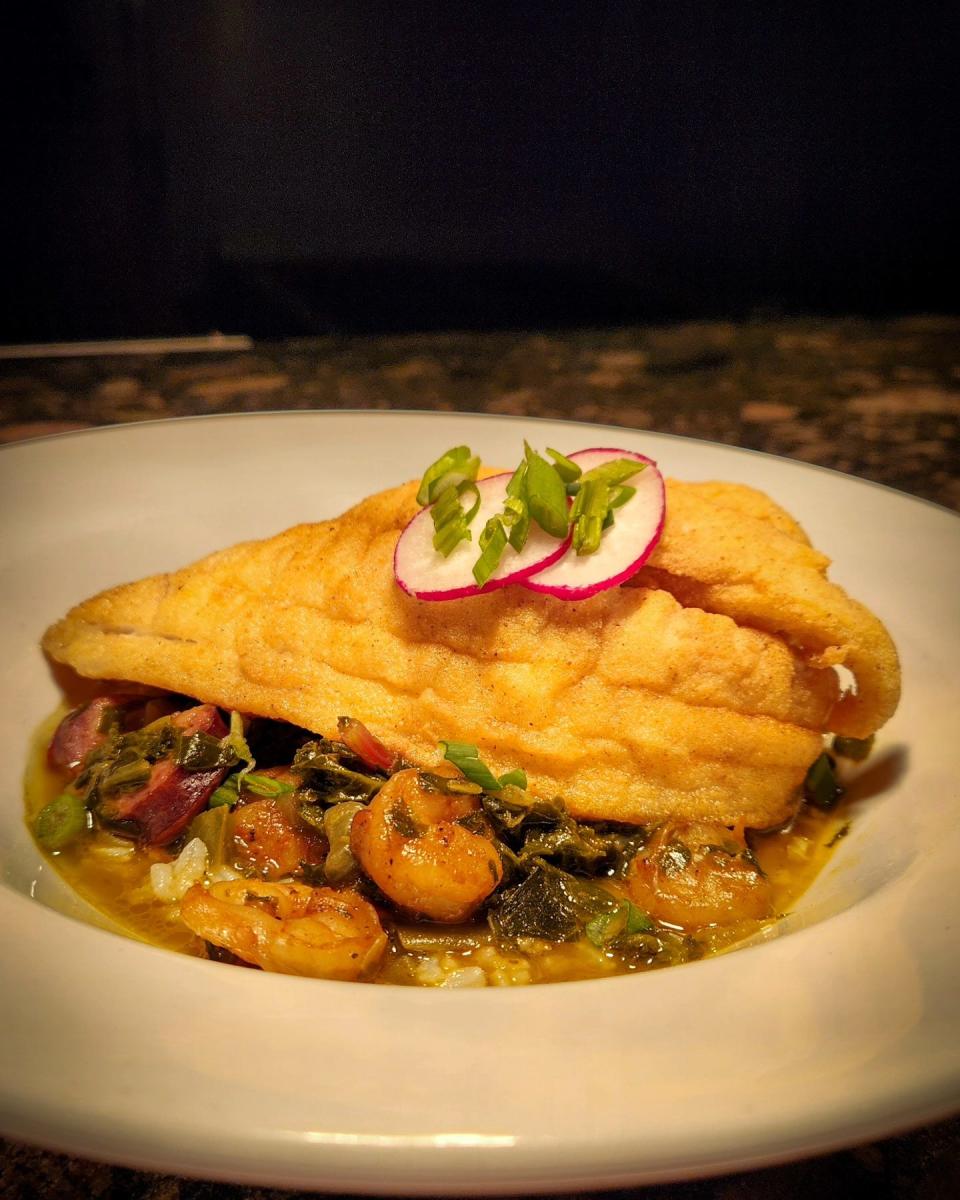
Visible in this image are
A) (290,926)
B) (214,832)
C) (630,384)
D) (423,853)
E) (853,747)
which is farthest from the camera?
(630,384)

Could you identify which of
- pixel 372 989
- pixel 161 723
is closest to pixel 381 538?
pixel 161 723

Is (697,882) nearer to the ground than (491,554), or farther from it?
nearer to the ground

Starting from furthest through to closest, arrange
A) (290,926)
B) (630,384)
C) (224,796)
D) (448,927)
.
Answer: (630,384), (224,796), (448,927), (290,926)

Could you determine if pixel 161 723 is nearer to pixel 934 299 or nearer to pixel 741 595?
pixel 741 595

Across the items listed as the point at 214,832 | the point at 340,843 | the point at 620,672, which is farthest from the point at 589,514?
the point at 214,832

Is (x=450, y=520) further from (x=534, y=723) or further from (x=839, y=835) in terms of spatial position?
(x=839, y=835)

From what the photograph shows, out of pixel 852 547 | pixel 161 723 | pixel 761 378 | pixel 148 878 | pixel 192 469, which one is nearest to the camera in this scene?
pixel 148 878

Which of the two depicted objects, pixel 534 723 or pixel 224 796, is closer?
pixel 534 723

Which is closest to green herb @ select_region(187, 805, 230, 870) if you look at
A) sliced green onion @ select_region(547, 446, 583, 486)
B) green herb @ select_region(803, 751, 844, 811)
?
sliced green onion @ select_region(547, 446, 583, 486)
